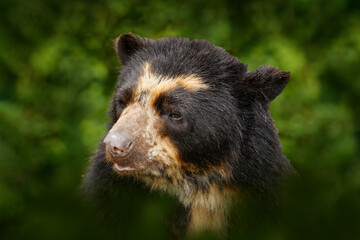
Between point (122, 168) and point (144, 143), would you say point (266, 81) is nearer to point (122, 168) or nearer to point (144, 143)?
point (144, 143)

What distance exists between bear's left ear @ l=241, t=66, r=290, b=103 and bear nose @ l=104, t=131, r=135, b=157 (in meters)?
0.82

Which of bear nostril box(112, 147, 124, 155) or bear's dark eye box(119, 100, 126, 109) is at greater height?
bear's dark eye box(119, 100, 126, 109)

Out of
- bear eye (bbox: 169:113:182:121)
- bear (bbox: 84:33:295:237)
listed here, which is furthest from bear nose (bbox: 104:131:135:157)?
bear eye (bbox: 169:113:182:121)

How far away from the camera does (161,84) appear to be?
9.15ft

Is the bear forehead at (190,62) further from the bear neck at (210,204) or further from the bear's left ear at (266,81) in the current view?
the bear neck at (210,204)

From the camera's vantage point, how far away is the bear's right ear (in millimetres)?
3193

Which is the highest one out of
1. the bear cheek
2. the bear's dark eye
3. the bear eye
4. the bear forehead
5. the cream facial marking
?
the bear forehead

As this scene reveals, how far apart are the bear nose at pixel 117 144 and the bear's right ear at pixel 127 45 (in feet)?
2.76

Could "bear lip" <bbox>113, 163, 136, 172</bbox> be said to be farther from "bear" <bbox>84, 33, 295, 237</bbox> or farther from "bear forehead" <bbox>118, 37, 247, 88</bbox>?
"bear forehead" <bbox>118, 37, 247, 88</bbox>

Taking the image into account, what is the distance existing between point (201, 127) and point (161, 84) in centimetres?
33

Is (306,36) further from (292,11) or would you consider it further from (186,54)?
(186,54)

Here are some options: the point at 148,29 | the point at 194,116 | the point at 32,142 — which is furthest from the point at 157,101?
the point at 32,142

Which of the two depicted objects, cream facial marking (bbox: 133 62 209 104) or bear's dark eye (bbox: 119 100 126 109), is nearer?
cream facial marking (bbox: 133 62 209 104)

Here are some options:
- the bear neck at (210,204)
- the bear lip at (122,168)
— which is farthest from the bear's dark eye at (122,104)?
the bear neck at (210,204)
